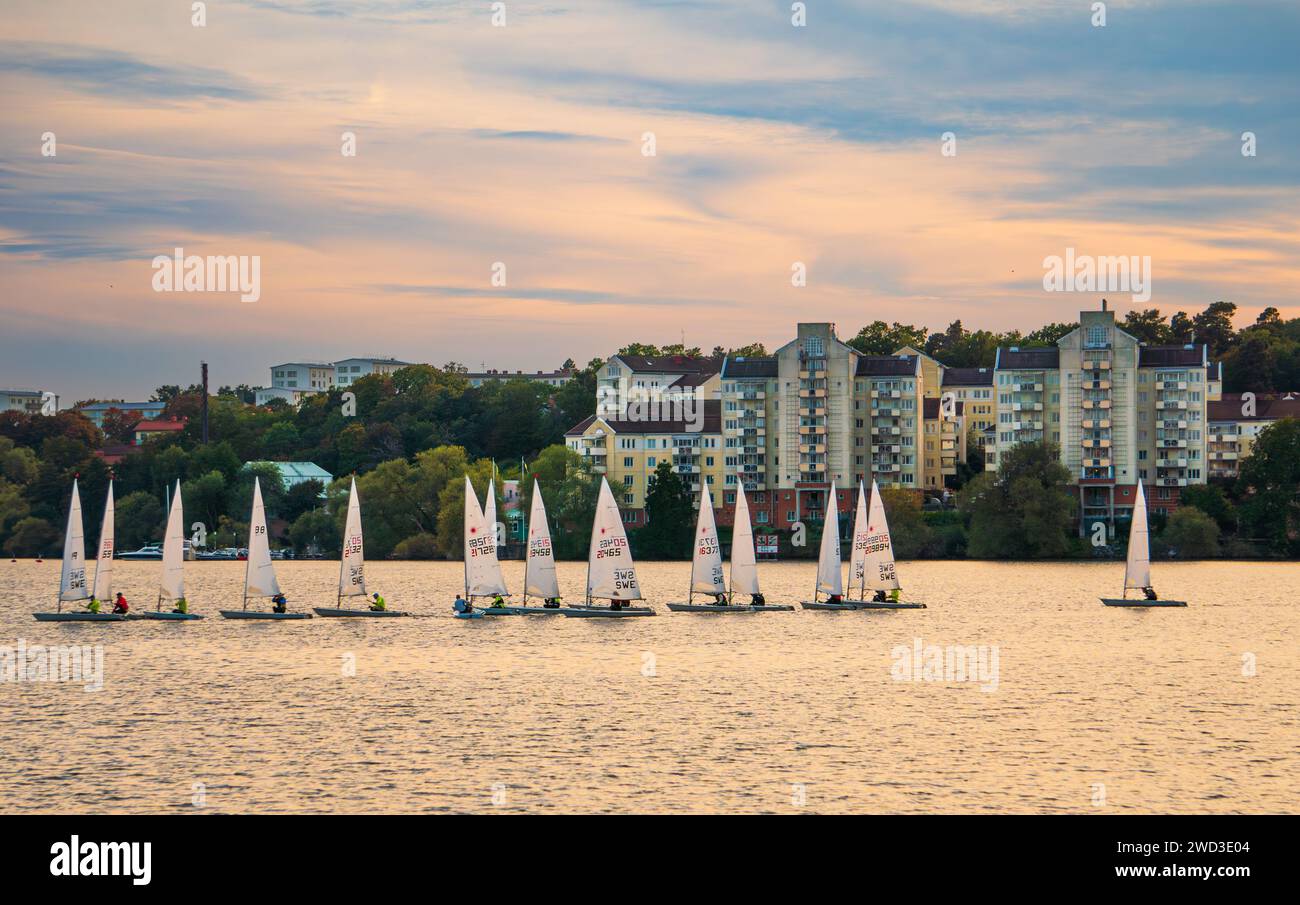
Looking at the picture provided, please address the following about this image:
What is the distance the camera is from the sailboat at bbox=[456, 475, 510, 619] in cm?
8400

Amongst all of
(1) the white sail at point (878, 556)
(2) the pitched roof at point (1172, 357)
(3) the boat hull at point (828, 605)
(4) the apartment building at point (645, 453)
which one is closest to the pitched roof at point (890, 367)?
(4) the apartment building at point (645, 453)

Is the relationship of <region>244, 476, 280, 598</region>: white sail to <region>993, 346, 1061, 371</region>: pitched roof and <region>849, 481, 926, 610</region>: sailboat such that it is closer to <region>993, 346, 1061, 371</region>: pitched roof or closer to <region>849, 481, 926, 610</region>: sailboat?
<region>849, 481, 926, 610</region>: sailboat

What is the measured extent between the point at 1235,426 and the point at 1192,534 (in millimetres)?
44245

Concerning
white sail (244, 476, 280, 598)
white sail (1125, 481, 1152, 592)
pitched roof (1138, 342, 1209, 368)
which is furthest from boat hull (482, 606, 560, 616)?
pitched roof (1138, 342, 1209, 368)

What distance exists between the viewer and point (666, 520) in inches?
6644

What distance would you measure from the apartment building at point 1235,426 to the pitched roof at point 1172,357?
19.2 metres

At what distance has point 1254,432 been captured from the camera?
194375mm

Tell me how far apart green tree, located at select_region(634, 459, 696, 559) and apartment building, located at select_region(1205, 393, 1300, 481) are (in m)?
70.4

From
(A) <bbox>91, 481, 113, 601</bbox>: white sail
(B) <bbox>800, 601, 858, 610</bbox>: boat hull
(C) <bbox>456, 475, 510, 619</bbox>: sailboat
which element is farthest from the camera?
(B) <bbox>800, 601, 858, 610</bbox>: boat hull
